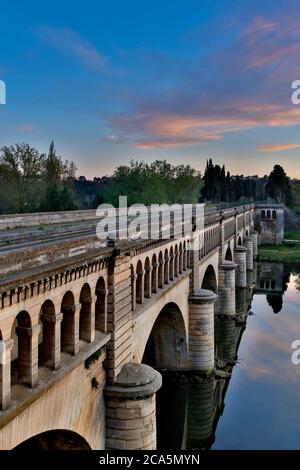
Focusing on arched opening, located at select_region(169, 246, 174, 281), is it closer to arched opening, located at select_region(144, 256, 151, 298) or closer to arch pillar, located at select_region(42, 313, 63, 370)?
arched opening, located at select_region(144, 256, 151, 298)

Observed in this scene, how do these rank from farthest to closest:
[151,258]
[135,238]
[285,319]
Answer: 1. [285,319]
2. [151,258]
3. [135,238]

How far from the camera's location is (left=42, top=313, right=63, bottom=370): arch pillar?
1023 centimetres

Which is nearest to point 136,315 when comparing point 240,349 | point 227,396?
point 227,396

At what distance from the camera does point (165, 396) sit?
26719 millimetres

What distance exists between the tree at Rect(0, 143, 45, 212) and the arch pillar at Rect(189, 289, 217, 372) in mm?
26168

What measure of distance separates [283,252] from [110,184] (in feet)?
111

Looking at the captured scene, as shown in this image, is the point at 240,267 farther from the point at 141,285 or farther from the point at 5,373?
the point at 5,373

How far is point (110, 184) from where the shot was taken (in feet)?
283

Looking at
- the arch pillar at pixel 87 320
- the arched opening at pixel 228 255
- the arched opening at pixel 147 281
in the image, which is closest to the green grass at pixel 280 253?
the arched opening at pixel 228 255

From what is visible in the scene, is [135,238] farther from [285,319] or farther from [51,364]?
[285,319]

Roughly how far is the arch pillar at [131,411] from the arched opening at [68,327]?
3084 mm

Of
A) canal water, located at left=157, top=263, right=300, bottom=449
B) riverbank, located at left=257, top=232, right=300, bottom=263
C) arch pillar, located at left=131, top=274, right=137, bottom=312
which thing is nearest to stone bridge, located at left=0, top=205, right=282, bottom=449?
arch pillar, located at left=131, top=274, right=137, bottom=312

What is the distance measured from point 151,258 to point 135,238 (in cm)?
280

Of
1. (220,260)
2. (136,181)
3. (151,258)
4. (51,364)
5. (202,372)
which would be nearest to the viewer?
(51,364)
